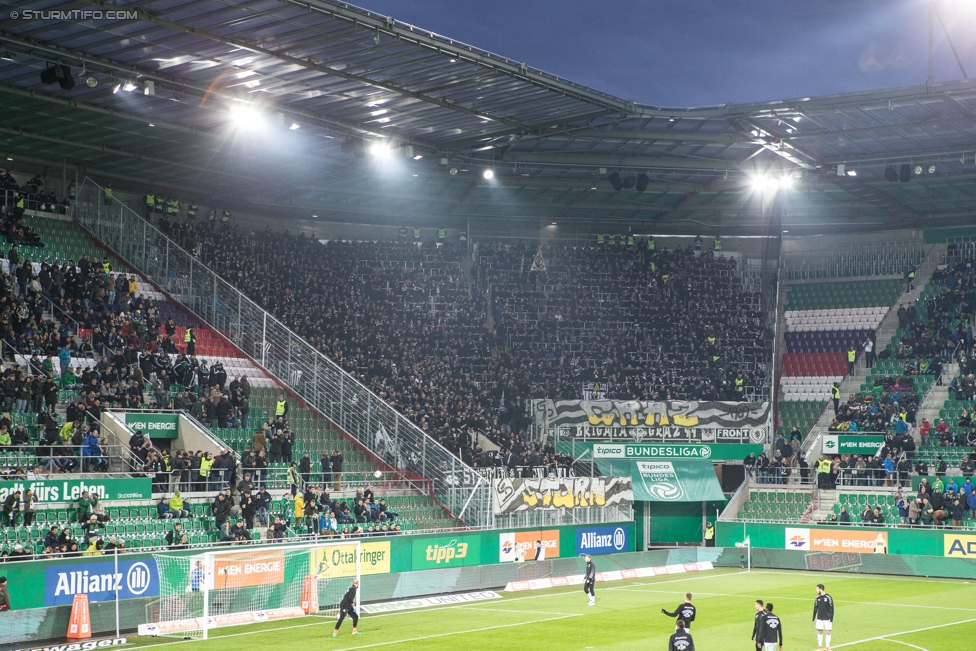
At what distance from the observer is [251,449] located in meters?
35.6

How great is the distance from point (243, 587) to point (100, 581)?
11.7 feet

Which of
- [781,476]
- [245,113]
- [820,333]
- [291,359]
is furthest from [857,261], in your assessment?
[245,113]

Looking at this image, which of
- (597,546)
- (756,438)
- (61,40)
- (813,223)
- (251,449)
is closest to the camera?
(61,40)

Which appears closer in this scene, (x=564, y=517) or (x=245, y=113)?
(x=245, y=113)

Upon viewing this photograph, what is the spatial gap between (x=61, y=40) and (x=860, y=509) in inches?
1347

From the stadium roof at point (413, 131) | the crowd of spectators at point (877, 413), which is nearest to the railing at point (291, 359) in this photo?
the stadium roof at point (413, 131)

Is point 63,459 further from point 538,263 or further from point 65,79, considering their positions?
point 538,263

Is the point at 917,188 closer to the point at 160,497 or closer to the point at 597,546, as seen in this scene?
the point at 597,546

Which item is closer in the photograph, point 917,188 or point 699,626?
point 699,626

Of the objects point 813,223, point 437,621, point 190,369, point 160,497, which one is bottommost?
point 437,621

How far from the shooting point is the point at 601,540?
145 feet

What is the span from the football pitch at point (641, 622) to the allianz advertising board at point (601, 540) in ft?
11.8

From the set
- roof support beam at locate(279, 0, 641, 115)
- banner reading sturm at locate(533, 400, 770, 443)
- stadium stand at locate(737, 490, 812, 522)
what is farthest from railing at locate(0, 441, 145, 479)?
stadium stand at locate(737, 490, 812, 522)

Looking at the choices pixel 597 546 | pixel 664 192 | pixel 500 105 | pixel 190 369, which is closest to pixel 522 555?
pixel 597 546
